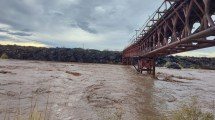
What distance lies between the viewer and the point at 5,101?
1112 centimetres

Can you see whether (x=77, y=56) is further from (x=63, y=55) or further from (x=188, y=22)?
(x=188, y=22)

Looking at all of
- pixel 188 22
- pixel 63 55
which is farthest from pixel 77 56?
pixel 188 22

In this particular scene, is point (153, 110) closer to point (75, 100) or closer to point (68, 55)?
point (75, 100)

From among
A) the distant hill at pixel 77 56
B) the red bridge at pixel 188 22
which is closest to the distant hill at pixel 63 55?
the distant hill at pixel 77 56

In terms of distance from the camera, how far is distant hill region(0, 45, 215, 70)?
7094 centimetres

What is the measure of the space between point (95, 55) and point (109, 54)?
417cm

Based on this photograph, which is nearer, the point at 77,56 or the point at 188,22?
the point at 188,22

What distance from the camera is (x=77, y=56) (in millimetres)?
72688

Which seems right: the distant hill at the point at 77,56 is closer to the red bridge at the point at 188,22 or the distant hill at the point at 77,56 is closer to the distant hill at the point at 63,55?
the distant hill at the point at 63,55

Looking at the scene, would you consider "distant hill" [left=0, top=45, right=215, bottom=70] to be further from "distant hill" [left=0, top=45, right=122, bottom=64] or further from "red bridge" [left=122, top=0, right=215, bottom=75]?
"red bridge" [left=122, top=0, right=215, bottom=75]

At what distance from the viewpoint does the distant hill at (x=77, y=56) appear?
70.9 meters

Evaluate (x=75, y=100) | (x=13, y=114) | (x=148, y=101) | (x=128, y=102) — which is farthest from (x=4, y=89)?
(x=148, y=101)

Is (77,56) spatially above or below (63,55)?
below

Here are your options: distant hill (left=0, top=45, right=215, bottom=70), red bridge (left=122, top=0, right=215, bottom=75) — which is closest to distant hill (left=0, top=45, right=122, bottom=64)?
distant hill (left=0, top=45, right=215, bottom=70)
